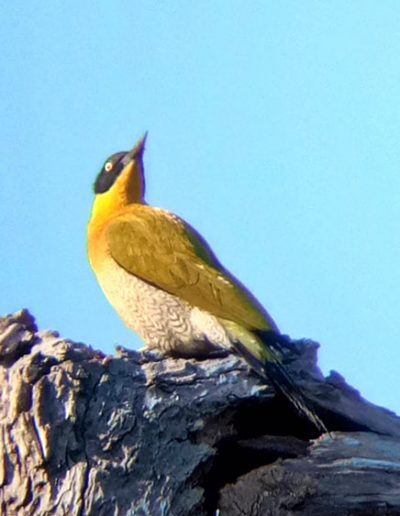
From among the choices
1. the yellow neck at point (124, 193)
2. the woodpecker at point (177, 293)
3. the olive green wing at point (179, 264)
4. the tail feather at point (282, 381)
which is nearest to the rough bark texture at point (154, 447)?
the tail feather at point (282, 381)

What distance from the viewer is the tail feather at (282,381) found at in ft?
19.4

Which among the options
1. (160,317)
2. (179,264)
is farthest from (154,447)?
(179,264)

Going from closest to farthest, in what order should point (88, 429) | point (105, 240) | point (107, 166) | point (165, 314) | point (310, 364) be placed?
point (88, 429) < point (310, 364) < point (165, 314) < point (105, 240) < point (107, 166)

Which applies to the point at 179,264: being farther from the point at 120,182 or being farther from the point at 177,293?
the point at 120,182

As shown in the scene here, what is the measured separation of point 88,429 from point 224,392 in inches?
28.6

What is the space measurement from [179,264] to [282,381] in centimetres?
136

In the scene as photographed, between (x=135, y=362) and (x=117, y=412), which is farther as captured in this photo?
(x=135, y=362)

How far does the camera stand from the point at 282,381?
5.97 metres

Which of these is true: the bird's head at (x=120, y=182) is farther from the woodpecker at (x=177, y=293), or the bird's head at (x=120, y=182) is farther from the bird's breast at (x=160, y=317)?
the bird's breast at (x=160, y=317)

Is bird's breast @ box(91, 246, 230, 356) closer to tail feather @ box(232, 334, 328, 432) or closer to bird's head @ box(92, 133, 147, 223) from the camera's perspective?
tail feather @ box(232, 334, 328, 432)

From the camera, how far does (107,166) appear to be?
9031mm

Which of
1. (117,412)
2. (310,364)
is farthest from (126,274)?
(117,412)

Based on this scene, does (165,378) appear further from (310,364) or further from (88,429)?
(310,364)

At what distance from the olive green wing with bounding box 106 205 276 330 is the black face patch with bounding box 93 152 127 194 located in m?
1.04
